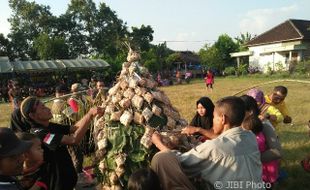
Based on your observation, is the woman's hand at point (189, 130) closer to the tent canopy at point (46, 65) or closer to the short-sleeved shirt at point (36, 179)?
the short-sleeved shirt at point (36, 179)

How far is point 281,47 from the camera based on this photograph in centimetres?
3962

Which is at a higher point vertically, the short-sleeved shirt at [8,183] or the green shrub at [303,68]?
the short-sleeved shirt at [8,183]

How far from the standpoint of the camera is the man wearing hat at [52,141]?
3.87 meters

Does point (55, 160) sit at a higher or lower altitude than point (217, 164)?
lower

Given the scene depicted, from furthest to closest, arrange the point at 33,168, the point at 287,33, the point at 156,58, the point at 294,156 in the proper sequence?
the point at 156,58, the point at 287,33, the point at 294,156, the point at 33,168

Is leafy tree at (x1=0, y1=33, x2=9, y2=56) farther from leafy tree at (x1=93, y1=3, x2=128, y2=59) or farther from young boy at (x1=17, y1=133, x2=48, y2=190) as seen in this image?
young boy at (x1=17, y1=133, x2=48, y2=190)

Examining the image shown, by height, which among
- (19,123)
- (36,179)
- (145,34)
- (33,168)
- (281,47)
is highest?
(145,34)

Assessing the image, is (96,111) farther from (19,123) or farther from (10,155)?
(10,155)

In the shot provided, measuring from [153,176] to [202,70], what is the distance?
4492cm

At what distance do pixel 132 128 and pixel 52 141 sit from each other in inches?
34.9

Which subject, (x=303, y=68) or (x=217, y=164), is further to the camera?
(x=303, y=68)

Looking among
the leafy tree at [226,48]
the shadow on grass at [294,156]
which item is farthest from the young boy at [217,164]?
the leafy tree at [226,48]

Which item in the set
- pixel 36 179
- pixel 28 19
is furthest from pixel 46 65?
pixel 36 179

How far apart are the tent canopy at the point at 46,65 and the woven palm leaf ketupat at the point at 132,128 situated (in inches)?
1015
